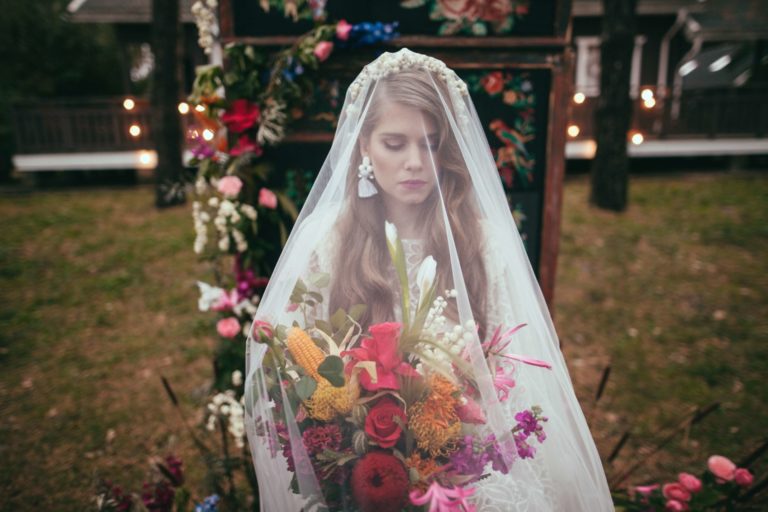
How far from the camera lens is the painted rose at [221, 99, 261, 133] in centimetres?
309

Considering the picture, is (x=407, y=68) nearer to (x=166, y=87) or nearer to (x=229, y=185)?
(x=229, y=185)

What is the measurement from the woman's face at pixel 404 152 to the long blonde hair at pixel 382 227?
0.08 feet

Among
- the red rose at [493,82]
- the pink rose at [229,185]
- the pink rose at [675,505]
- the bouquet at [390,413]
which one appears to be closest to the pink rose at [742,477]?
the pink rose at [675,505]

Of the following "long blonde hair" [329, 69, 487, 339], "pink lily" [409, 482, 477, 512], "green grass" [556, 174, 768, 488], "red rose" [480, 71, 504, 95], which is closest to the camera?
"pink lily" [409, 482, 477, 512]

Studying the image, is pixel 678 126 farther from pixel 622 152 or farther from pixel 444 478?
pixel 444 478

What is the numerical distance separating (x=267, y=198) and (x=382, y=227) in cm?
125

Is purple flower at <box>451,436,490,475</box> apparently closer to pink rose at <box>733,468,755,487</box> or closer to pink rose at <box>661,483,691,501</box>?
pink rose at <box>661,483,691,501</box>

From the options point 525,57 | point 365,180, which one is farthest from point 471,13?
point 365,180

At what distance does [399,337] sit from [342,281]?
0.45m

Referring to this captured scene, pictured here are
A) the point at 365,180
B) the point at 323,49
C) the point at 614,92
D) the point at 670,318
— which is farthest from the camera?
the point at 614,92

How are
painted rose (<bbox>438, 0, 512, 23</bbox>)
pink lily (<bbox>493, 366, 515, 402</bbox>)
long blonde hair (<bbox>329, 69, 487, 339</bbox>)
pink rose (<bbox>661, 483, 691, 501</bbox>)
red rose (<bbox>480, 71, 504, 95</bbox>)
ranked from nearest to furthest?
pink lily (<bbox>493, 366, 515, 402</bbox>) → long blonde hair (<bbox>329, 69, 487, 339</bbox>) → pink rose (<bbox>661, 483, 691, 501</bbox>) → painted rose (<bbox>438, 0, 512, 23</bbox>) → red rose (<bbox>480, 71, 504, 95</bbox>)

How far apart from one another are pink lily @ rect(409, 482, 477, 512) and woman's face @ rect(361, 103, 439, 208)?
1.10 metres

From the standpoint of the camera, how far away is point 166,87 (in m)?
8.48

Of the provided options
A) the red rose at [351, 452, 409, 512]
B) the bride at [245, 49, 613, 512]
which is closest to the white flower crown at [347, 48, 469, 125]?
the bride at [245, 49, 613, 512]
